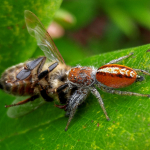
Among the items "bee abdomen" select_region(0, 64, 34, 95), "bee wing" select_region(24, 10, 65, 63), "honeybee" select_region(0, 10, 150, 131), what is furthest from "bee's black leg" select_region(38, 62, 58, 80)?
"bee wing" select_region(24, 10, 65, 63)

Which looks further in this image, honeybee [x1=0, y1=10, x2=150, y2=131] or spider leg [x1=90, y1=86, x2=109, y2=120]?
honeybee [x1=0, y1=10, x2=150, y2=131]

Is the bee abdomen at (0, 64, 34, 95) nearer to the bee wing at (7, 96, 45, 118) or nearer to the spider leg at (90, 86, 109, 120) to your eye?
the bee wing at (7, 96, 45, 118)

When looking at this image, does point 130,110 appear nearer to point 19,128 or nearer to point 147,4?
point 19,128

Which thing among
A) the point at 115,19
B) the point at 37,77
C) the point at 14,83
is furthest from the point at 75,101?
the point at 115,19

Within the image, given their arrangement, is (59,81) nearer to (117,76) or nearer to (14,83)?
(14,83)

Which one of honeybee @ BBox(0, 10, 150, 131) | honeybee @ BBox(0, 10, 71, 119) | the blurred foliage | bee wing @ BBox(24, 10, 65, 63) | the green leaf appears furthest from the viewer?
the blurred foliage

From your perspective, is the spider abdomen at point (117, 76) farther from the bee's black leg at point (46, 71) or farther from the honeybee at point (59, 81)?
the bee's black leg at point (46, 71)
